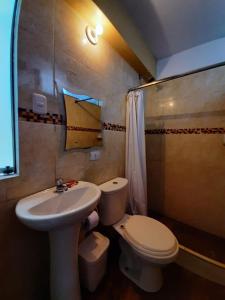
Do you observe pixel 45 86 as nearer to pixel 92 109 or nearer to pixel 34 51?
pixel 34 51

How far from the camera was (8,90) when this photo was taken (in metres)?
0.86

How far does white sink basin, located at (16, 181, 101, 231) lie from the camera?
0.65 metres

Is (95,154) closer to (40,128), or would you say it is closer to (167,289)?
(40,128)

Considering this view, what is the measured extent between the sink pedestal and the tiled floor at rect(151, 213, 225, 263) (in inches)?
49.5

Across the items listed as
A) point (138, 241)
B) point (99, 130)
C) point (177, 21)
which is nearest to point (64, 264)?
point (138, 241)

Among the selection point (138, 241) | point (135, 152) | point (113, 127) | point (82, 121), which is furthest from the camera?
point (135, 152)

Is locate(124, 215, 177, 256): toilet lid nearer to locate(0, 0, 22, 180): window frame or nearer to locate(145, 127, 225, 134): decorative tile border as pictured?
locate(0, 0, 22, 180): window frame

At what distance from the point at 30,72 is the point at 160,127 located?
176 cm

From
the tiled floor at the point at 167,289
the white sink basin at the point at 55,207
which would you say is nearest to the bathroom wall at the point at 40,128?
the white sink basin at the point at 55,207

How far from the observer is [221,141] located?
1698 mm

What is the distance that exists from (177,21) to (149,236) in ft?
6.97

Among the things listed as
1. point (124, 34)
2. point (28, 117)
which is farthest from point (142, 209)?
point (124, 34)

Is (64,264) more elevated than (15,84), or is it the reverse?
(15,84)

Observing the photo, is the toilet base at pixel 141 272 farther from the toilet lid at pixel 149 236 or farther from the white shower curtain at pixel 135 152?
the white shower curtain at pixel 135 152
